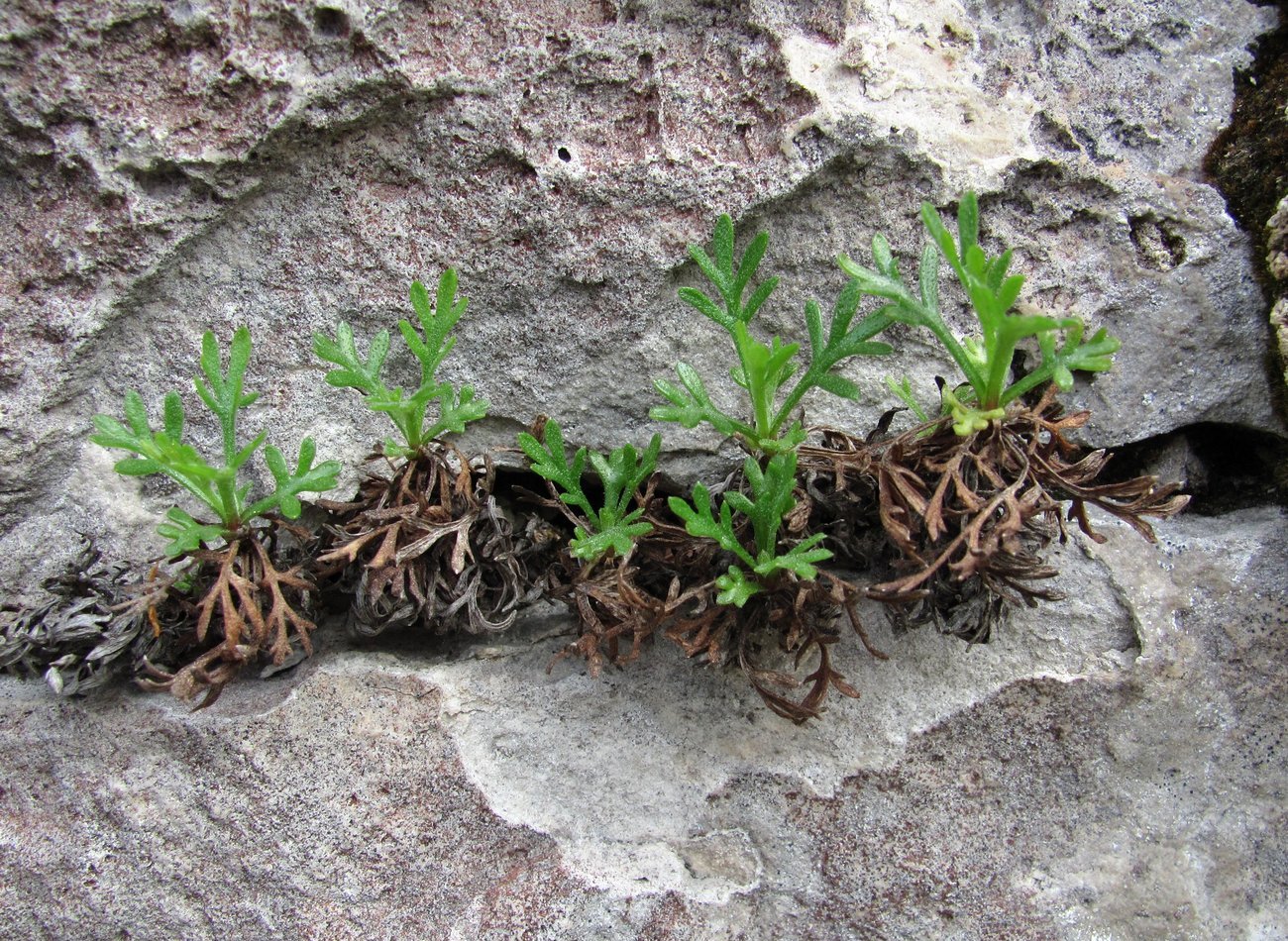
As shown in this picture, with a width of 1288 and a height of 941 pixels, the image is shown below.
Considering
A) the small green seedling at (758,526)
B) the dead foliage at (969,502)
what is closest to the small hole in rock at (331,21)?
the small green seedling at (758,526)

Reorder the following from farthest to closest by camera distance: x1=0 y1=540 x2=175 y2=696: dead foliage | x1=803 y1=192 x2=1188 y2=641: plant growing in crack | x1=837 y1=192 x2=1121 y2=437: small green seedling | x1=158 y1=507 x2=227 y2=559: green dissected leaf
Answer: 1. x1=0 y1=540 x2=175 y2=696: dead foliage
2. x1=158 y1=507 x2=227 y2=559: green dissected leaf
3. x1=803 y1=192 x2=1188 y2=641: plant growing in crack
4. x1=837 y1=192 x2=1121 y2=437: small green seedling

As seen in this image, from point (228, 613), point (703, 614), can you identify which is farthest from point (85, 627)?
point (703, 614)

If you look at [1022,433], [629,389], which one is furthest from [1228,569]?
[629,389]

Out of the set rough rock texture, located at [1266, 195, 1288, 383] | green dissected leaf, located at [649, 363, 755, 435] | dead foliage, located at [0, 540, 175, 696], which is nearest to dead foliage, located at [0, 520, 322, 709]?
dead foliage, located at [0, 540, 175, 696]

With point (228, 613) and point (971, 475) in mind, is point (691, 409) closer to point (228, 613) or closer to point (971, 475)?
point (971, 475)

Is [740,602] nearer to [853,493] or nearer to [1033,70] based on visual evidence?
[853,493]

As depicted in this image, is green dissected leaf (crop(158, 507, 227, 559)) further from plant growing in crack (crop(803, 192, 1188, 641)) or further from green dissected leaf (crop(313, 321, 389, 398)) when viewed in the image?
plant growing in crack (crop(803, 192, 1188, 641))
